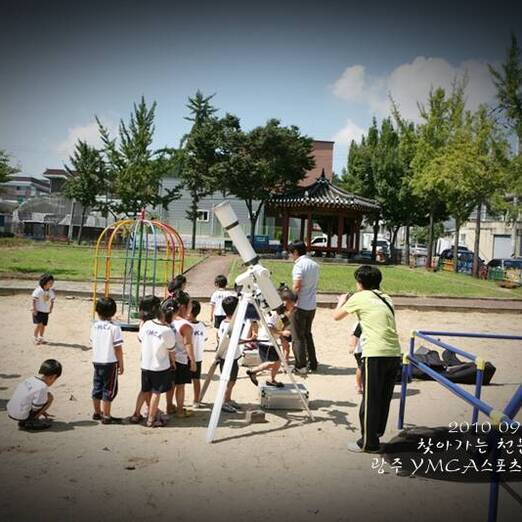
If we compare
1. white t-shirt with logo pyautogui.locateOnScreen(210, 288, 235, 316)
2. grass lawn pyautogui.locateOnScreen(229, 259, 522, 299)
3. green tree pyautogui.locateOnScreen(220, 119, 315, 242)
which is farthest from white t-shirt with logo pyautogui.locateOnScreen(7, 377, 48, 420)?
green tree pyautogui.locateOnScreen(220, 119, 315, 242)

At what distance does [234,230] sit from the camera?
507 centimetres

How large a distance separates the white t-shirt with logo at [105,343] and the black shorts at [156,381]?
380 millimetres

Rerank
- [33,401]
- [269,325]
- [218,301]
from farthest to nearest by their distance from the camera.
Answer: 1. [218,301]
2. [269,325]
3. [33,401]

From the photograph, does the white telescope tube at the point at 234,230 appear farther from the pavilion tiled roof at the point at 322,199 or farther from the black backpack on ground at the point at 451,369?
the pavilion tiled roof at the point at 322,199

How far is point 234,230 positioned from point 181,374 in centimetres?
174

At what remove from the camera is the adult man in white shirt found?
7340 millimetres

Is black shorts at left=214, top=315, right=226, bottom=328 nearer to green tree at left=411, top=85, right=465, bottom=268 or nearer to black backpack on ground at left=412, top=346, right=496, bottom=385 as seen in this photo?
black backpack on ground at left=412, top=346, right=496, bottom=385

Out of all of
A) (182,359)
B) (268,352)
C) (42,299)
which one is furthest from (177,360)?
(42,299)

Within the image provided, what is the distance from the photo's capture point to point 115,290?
1467 cm

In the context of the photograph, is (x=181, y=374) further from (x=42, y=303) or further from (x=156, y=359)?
(x=42, y=303)

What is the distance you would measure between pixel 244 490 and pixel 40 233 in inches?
1823

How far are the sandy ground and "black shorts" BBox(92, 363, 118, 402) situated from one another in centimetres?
31

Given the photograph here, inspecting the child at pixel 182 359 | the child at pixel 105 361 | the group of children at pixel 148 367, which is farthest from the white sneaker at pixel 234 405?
the child at pixel 105 361

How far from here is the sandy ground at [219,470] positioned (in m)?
3.59
